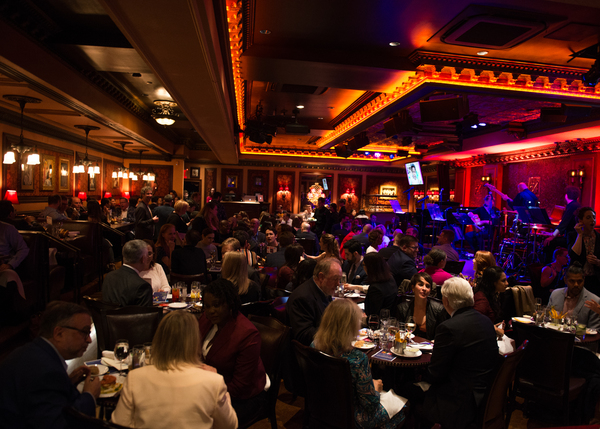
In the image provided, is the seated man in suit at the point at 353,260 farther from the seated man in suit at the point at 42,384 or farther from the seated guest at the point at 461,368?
the seated man in suit at the point at 42,384

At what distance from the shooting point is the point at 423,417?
2619 mm

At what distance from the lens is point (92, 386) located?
6.35 feet

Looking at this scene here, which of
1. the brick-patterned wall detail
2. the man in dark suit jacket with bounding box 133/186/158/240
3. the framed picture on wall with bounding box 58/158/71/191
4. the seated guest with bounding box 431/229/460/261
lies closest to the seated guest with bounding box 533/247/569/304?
the seated guest with bounding box 431/229/460/261

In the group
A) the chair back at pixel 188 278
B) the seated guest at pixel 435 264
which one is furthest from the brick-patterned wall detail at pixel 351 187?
the chair back at pixel 188 278

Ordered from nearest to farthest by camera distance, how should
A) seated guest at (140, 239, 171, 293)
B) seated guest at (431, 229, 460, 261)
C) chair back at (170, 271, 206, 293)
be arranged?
seated guest at (140, 239, 171, 293) → chair back at (170, 271, 206, 293) → seated guest at (431, 229, 460, 261)

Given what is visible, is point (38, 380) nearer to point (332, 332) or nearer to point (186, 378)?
point (186, 378)

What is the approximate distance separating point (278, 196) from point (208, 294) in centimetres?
1682

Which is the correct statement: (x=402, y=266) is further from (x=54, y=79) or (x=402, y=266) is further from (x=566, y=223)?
(x=54, y=79)

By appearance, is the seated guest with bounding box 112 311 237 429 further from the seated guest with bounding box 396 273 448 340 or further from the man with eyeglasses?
the man with eyeglasses

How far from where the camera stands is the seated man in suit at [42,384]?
5.25ft

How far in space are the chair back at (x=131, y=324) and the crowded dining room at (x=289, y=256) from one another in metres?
0.01

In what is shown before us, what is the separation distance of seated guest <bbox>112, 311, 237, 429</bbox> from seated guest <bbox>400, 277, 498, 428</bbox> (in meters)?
1.36

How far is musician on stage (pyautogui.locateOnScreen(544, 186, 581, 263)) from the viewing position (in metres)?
7.37

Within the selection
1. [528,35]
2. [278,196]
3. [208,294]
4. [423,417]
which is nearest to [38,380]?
[208,294]
